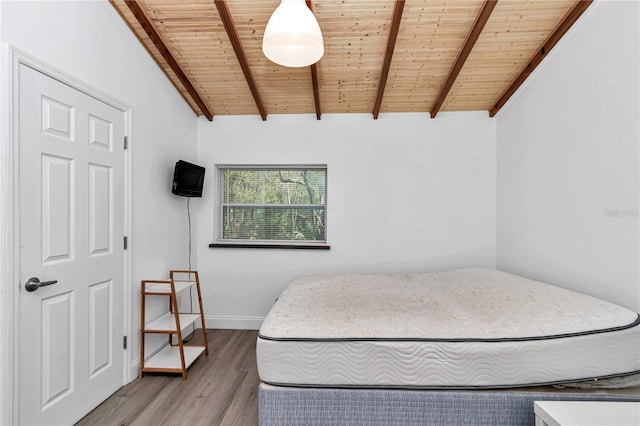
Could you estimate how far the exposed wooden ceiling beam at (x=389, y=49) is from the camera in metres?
2.25

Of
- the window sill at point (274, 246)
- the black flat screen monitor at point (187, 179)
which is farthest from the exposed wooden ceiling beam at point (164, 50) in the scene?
the window sill at point (274, 246)

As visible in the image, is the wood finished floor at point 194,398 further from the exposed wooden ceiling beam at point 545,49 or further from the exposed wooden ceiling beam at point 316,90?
the exposed wooden ceiling beam at point 545,49

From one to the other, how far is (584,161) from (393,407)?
6.89ft

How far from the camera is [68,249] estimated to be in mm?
1938

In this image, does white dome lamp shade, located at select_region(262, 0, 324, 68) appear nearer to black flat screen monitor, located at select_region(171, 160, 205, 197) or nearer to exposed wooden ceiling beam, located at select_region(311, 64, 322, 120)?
exposed wooden ceiling beam, located at select_region(311, 64, 322, 120)

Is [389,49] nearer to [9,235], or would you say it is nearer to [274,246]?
[274,246]

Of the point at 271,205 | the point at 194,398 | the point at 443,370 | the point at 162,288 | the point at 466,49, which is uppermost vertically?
the point at 466,49

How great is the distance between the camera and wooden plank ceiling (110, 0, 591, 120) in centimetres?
235

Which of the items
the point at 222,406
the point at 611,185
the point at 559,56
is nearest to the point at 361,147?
the point at 559,56

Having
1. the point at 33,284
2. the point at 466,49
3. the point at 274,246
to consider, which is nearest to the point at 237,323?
the point at 274,246

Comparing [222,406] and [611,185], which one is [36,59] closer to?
[222,406]

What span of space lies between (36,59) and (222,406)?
2.28 metres

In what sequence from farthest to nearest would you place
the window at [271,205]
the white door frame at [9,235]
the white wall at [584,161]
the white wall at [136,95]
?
1. the window at [271,205]
2. the white wall at [584,161]
3. the white wall at [136,95]
4. the white door frame at [9,235]

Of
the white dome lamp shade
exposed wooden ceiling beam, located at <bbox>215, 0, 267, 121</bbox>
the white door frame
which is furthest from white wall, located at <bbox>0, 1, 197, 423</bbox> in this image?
the white dome lamp shade
